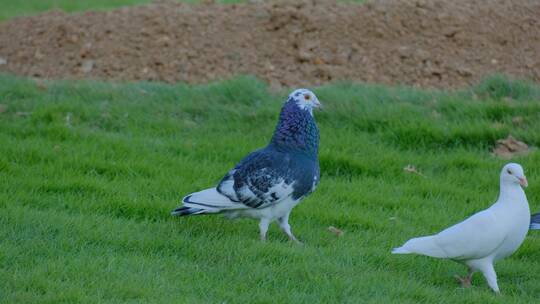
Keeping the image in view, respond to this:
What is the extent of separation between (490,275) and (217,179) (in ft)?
9.02

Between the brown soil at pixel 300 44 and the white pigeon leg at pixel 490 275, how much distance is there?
13.9 feet

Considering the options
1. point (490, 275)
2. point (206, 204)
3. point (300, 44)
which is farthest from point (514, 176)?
point (300, 44)

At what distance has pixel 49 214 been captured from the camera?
699cm

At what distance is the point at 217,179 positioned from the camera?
8180mm

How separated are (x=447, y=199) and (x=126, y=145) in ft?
9.14

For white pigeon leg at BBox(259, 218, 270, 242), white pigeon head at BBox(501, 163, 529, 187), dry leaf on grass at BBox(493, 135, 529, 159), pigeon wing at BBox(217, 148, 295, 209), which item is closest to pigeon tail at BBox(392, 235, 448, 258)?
white pigeon head at BBox(501, 163, 529, 187)

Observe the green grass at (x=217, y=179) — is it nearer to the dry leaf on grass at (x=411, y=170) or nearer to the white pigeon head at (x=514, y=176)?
the dry leaf on grass at (x=411, y=170)

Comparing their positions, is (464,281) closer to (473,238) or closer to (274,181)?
(473,238)

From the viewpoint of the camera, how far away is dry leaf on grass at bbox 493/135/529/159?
8.76 metres

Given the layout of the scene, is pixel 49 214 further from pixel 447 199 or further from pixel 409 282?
pixel 447 199

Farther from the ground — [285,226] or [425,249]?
[425,249]

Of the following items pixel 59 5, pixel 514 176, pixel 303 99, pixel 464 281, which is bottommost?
pixel 59 5

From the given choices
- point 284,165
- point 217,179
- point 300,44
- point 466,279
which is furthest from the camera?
point 300,44

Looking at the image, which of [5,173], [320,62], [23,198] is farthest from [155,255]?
[320,62]
